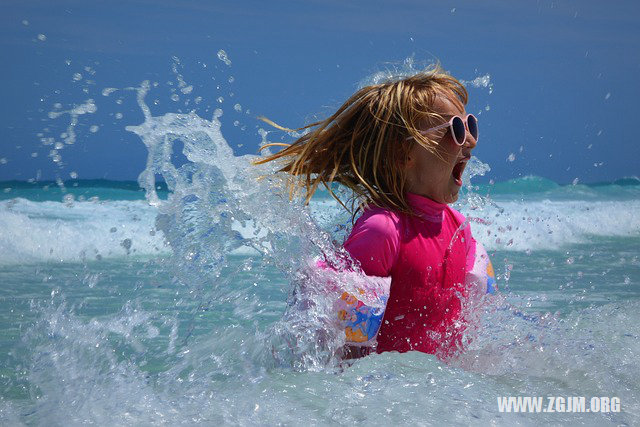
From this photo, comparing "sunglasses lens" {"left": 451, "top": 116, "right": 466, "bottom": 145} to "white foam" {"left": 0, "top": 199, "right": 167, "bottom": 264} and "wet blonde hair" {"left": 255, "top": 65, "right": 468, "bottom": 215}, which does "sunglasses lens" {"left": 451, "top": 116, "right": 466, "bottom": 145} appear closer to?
"wet blonde hair" {"left": 255, "top": 65, "right": 468, "bottom": 215}

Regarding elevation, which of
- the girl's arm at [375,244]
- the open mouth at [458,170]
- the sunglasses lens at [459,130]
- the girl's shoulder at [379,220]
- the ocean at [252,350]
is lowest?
the ocean at [252,350]

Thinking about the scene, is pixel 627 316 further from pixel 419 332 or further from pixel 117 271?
pixel 117 271

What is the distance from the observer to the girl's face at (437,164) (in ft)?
8.25

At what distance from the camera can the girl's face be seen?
251 cm

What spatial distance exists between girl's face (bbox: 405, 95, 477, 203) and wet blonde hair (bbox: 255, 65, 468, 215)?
0.02 meters

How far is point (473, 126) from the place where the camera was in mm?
2619

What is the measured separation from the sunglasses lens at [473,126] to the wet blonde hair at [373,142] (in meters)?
0.05

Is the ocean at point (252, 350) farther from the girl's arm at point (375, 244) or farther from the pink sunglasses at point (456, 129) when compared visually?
the pink sunglasses at point (456, 129)

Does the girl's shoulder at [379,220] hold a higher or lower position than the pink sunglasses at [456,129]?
lower

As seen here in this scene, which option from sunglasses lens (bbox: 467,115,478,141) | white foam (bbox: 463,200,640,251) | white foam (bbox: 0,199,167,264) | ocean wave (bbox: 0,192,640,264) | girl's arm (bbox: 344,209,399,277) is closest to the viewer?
girl's arm (bbox: 344,209,399,277)

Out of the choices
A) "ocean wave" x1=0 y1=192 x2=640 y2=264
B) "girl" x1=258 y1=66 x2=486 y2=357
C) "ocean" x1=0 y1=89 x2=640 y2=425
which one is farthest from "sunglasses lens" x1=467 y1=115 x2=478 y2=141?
"ocean wave" x1=0 y1=192 x2=640 y2=264

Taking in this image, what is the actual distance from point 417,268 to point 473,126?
0.53 m

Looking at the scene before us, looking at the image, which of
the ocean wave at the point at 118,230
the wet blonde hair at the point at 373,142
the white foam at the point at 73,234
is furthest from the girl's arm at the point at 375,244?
the white foam at the point at 73,234

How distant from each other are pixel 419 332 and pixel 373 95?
2.61ft
